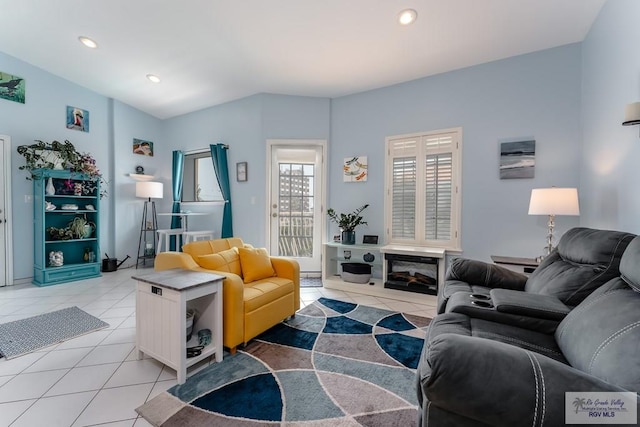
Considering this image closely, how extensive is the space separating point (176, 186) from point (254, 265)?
336 cm

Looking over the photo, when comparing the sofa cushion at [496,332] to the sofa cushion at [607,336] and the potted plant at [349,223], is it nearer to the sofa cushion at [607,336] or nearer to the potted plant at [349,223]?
the sofa cushion at [607,336]

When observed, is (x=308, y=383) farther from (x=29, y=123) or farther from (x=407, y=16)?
(x=29, y=123)

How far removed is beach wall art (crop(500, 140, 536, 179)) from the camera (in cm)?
294

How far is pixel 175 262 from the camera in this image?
2.18 meters

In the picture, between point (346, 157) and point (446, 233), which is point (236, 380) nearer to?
point (446, 233)

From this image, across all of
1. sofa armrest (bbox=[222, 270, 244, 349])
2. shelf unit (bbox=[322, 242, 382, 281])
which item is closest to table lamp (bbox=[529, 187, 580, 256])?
shelf unit (bbox=[322, 242, 382, 281])

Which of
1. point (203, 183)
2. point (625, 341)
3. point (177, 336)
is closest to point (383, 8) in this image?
point (625, 341)

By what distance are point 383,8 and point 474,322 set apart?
2.56 meters

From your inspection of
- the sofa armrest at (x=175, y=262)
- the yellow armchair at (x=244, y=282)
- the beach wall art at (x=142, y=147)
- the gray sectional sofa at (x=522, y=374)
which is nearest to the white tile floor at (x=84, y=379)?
the yellow armchair at (x=244, y=282)

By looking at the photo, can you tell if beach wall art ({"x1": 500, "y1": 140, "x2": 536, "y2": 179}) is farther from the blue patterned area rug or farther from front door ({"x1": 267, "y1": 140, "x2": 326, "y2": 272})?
front door ({"x1": 267, "y1": 140, "x2": 326, "y2": 272})

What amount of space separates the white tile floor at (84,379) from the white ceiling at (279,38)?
283cm

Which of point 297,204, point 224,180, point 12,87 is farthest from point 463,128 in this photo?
point 12,87
